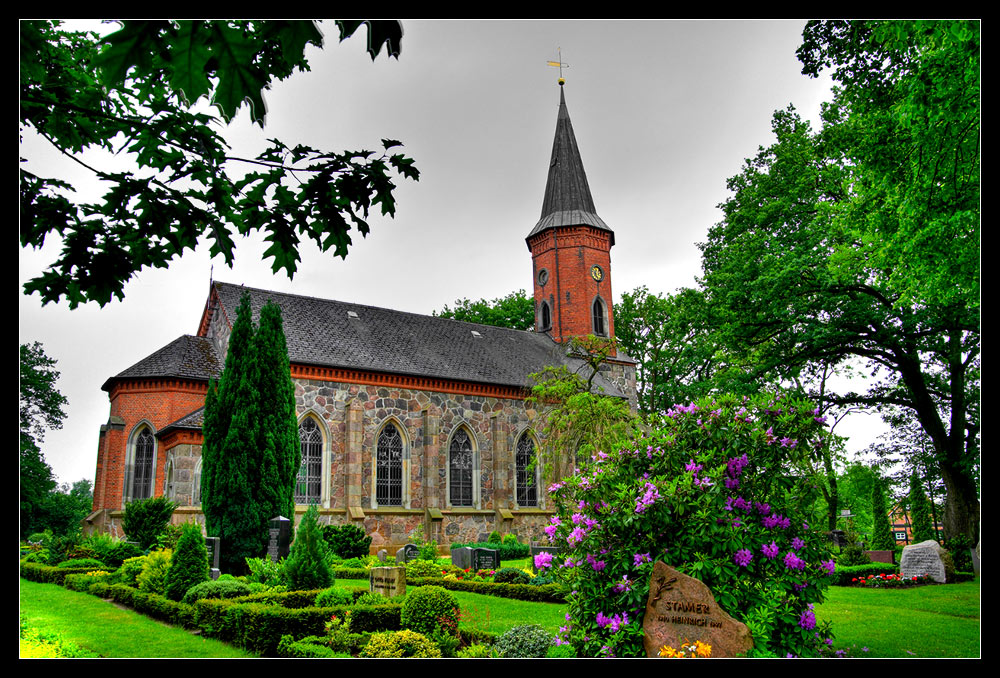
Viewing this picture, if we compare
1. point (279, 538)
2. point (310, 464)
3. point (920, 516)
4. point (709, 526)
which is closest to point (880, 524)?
point (920, 516)

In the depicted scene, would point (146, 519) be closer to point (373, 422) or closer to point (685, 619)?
point (373, 422)

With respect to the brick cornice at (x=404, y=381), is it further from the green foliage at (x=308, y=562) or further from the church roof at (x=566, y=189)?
the green foliage at (x=308, y=562)

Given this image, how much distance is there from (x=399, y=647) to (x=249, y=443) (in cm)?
1012

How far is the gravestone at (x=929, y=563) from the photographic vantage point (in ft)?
52.1

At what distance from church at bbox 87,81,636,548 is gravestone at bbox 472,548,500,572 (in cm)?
606

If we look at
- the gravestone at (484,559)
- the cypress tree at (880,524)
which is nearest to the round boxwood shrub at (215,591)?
the gravestone at (484,559)

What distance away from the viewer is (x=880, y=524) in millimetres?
24984

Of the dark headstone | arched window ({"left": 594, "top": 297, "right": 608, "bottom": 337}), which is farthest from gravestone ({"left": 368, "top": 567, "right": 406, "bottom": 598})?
arched window ({"left": 594, "top": 297, "right": 608, "bottom": 337})

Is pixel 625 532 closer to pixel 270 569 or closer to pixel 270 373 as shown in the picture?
pixel 270 569

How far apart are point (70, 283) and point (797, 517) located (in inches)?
265

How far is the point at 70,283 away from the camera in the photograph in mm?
4012

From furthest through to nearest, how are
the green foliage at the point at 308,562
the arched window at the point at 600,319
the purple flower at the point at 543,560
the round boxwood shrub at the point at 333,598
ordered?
the arched window at the point at 600,319, the green foliage at the point at 308,562, the round boxwood shrub at the point at 333,598, the purple flower at the point at 543,560

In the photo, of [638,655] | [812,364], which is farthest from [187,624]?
[812,364]

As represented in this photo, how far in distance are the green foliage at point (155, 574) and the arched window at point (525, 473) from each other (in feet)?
49.8
